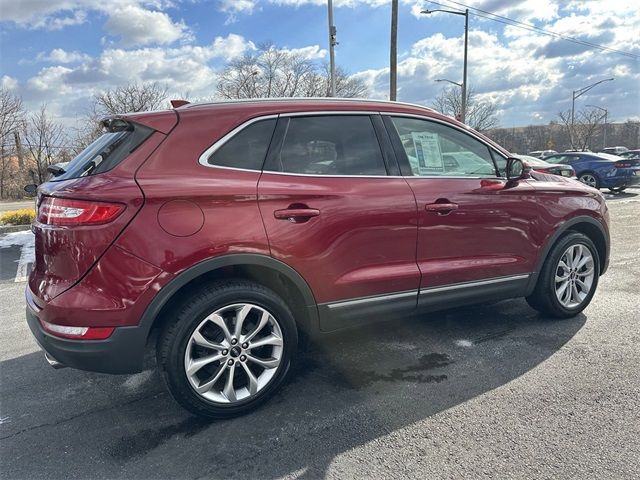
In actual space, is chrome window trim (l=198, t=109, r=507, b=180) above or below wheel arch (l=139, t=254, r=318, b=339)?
above

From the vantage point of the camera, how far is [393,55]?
1684 centimetres

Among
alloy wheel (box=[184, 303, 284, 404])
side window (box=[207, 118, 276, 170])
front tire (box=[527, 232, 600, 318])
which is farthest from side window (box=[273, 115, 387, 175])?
front tire (box=[527, 232, 600, 318])

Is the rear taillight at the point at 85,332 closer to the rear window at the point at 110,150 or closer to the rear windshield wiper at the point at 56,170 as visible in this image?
the rear window at the point at 110,150

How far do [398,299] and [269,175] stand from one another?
1271mm

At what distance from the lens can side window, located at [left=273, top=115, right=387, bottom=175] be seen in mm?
2916

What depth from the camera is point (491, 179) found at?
362 cm

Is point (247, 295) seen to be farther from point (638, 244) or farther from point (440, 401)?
point (638, 244)

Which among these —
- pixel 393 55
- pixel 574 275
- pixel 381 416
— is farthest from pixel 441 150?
pixel 393 55

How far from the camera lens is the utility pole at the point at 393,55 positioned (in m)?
16.6

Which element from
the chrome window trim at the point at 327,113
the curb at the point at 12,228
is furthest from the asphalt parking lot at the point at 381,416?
the curb at the point at 12,228

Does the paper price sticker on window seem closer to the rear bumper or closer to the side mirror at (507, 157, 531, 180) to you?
the side mirror at (507, 157, 531, 180)

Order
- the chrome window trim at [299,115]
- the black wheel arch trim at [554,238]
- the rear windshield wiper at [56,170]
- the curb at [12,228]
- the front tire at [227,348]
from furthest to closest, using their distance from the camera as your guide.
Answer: the curb at [12,228] → the black wheel arch trim at [554,238] → the rear windshield wiper at [56,170] → the chrome window trim at [299,115] → the front tire at [227,348]

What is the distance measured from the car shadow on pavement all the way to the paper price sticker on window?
56.2 inches

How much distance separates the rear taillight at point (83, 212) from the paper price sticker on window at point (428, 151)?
209 cm
